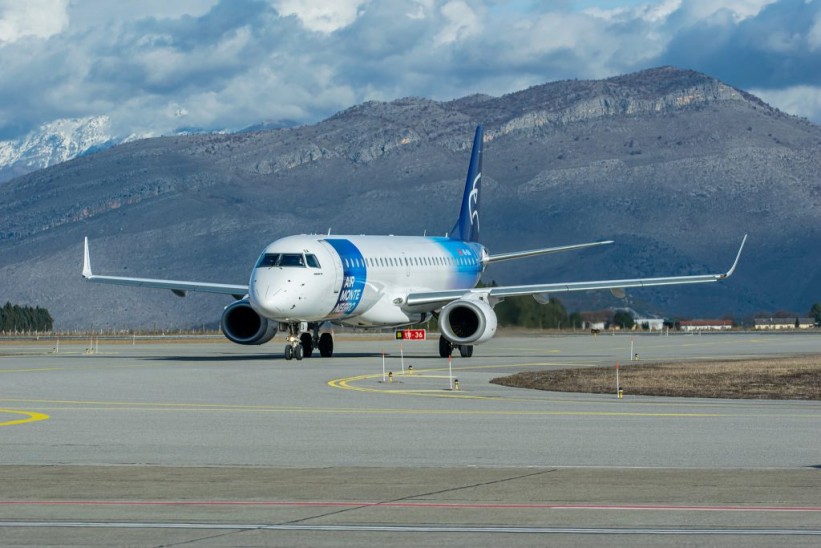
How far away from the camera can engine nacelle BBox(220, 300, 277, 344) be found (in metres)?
54.7

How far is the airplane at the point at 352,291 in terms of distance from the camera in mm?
49625

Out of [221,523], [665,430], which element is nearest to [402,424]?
[665,430]

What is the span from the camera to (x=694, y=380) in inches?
1532

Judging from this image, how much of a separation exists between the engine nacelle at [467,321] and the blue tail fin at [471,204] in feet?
49.2

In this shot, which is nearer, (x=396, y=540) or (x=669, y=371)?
(x=396, y=540)

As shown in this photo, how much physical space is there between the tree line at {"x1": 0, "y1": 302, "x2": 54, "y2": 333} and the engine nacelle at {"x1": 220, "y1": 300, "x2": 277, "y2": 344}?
309 feet

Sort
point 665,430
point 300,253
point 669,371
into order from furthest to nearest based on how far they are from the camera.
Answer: point 300,253, point 669,371, point 665,430

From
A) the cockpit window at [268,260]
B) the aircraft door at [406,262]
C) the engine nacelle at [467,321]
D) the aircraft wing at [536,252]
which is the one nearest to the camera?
the cockpit window at [268,260]

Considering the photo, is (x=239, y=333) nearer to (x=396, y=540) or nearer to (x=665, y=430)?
(x=665, y=430)

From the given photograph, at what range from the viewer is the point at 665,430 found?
25.1 meters

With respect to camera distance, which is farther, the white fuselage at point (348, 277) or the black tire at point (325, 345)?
the black tire at point (325, 345)

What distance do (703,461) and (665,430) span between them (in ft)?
15.3

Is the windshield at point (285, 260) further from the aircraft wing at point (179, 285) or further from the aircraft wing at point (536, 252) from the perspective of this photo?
the aircraft wing at point (536, 252)

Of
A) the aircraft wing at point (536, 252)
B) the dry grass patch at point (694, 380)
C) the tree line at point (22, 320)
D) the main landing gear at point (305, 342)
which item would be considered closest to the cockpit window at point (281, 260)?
the main landing gear at point (305, 342)
